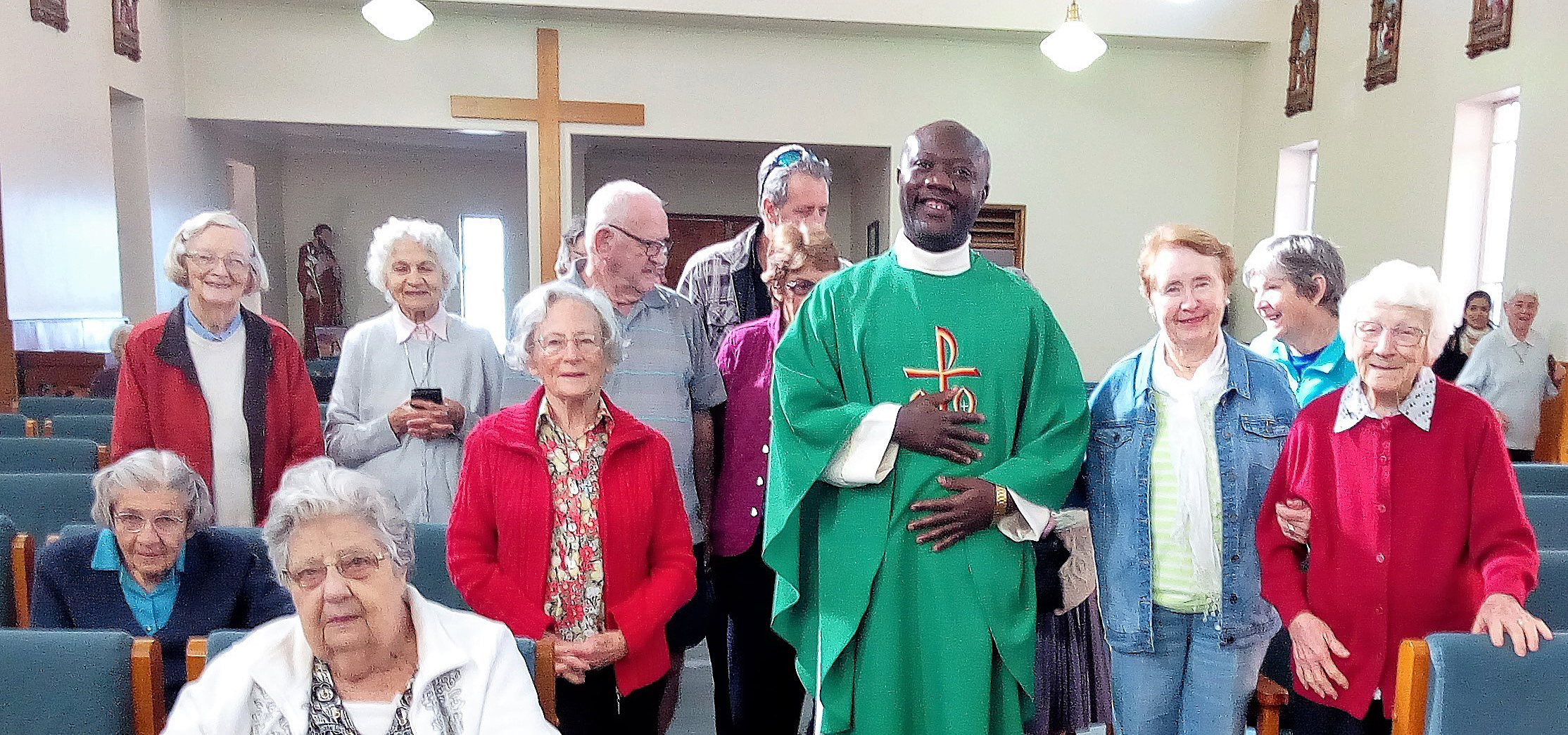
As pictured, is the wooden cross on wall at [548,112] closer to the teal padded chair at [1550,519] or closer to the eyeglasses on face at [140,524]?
the eyeglasses on face at [140,524]

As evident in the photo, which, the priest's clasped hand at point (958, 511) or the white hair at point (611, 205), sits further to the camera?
the white hair at point (611, 205)

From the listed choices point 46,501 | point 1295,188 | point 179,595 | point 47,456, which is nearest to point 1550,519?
point 179,595

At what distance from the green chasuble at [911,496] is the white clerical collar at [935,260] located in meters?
0.01

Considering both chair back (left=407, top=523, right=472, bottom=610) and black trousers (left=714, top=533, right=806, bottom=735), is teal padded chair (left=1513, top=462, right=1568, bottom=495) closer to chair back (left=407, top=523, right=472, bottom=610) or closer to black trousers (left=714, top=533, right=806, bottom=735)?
black trousers (left=714, top=533, right=806, bottom=735)

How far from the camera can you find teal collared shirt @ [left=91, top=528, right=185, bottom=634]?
1.88m

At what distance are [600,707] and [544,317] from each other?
779mm

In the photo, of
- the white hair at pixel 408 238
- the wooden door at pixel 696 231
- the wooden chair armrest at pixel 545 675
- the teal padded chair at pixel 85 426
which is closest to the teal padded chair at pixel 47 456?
the teal padded chair at pixel 85 426

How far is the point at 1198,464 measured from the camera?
170 centimetres

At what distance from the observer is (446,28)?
7.65m

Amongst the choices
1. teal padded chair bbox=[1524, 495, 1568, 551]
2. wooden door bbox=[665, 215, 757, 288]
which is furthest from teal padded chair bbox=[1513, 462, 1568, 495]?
wooden door bbox=[665, 215, 757, 288]

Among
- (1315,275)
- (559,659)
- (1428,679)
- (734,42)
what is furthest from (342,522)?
(734,42)

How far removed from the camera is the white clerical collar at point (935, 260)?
1629 millimetres

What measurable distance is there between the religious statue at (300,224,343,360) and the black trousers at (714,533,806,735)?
10250 mm

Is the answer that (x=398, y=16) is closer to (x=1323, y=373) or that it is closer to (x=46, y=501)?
(x=46, y=501)
